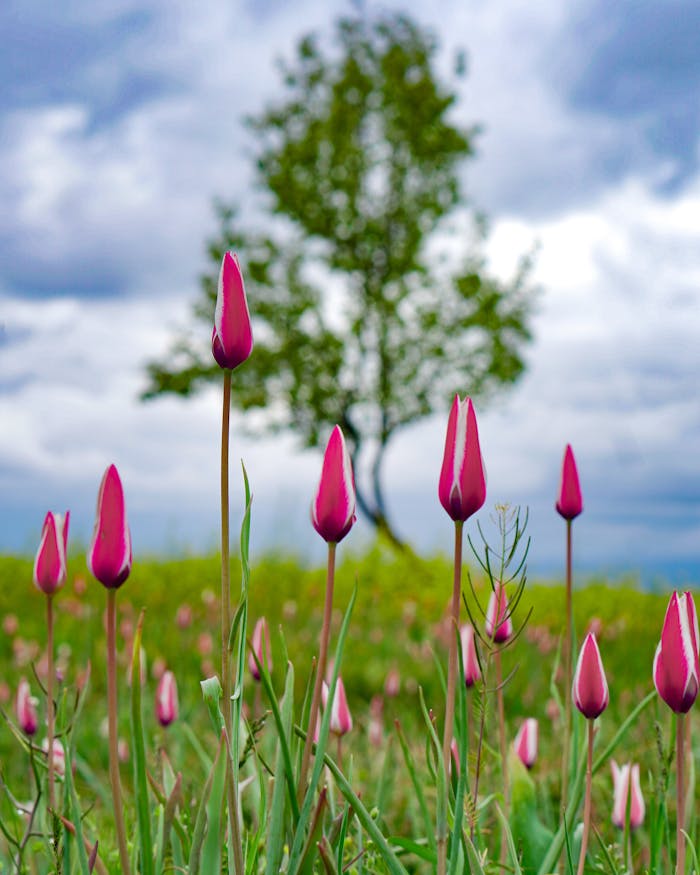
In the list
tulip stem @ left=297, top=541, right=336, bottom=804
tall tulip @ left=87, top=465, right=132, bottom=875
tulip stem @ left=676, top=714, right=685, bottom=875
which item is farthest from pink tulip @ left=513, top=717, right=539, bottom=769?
tall tulip @ left=87, top=465, right=132, bottom=875

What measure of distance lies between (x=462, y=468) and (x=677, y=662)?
0.46 metres

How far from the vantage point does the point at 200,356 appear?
2845 centimetres

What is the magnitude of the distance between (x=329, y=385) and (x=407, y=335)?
8.64 feet

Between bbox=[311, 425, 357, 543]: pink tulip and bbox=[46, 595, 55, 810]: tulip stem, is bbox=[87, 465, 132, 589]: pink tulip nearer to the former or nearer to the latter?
bbox=[311, 425, 357, 543]: pink tulip

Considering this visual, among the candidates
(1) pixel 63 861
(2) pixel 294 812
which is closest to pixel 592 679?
(2) pixel 294 812

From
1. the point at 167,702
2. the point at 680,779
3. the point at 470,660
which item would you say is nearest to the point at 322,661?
the point at 680,779

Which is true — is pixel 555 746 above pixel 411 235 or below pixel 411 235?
below

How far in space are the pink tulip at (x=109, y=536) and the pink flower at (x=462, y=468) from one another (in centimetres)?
48

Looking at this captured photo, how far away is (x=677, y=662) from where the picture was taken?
152cm

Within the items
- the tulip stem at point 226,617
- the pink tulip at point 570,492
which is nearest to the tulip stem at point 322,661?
the tulip stem at point 226,617

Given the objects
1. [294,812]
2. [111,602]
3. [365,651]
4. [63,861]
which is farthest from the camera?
[365,651]

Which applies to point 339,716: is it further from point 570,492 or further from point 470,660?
point 570,492

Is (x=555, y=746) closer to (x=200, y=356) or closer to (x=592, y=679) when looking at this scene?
(x=592, y=679)

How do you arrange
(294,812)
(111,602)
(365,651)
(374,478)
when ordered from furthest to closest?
(374,478) < (365,651) < (294,812) < (111,602)
